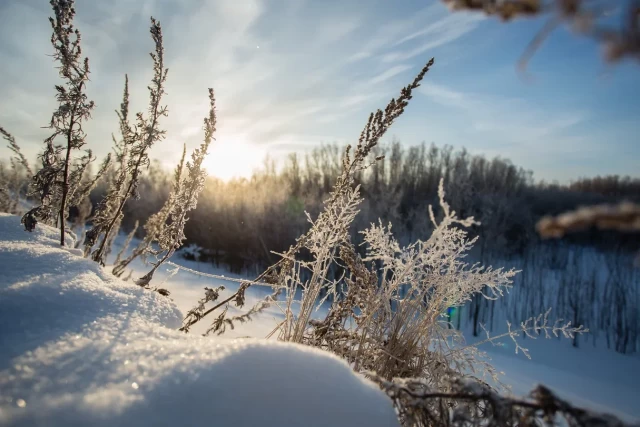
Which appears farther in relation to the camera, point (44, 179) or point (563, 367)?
point (563, 367)

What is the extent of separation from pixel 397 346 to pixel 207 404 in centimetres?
104

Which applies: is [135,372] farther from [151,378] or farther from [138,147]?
[138,147]

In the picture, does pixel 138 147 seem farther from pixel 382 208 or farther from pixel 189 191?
pixel 382 208

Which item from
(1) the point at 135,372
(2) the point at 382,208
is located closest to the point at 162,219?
(1) the point at 135,372

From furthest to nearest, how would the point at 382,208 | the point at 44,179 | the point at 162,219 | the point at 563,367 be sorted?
the point at 382,208 < the point at 563,367 < the point at 162,219 < the point at 44,179

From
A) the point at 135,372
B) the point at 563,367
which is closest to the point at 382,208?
the point at 563,367

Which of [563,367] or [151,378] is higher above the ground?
[151,378]

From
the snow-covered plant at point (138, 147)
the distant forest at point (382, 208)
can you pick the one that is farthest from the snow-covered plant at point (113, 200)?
the distant forest at point (382, 208)

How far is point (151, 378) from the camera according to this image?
765 millimetres

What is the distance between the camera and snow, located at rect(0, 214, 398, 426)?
27.0 inches

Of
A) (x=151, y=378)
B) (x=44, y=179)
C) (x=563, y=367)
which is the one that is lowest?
(x=563, y=367)

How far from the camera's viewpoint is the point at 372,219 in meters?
10.4

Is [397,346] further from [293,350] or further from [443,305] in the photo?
[293,350]

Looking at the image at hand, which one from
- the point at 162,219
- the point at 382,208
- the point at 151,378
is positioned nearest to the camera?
the point at 151,378
